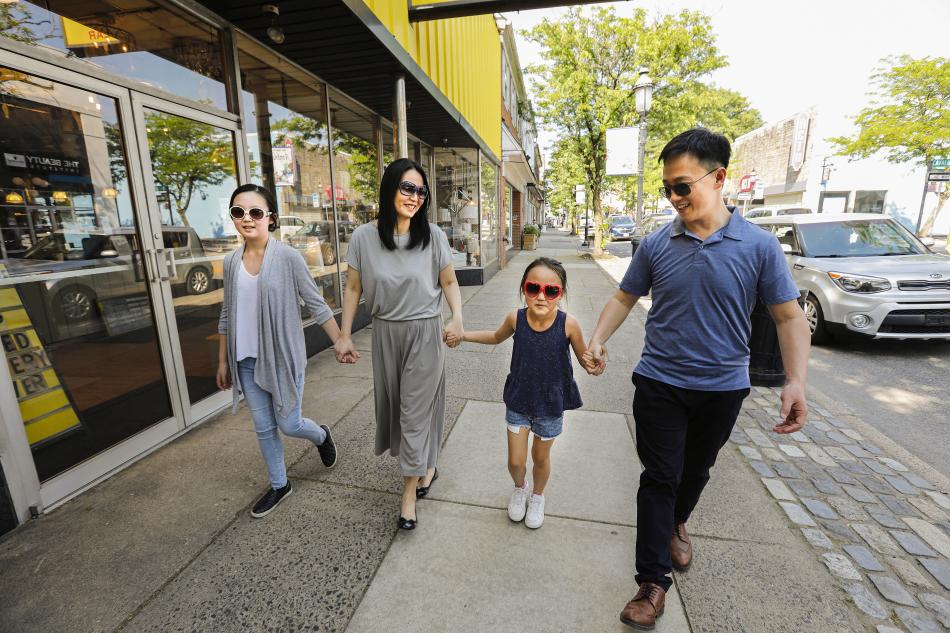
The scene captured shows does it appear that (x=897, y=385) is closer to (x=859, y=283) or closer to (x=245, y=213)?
(x=859, y=283)

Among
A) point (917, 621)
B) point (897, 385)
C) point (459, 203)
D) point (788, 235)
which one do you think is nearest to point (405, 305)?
point (917, 621)

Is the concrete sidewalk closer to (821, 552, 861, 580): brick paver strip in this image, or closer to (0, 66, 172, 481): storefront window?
(821, 552, 861, 580): brick paver strip

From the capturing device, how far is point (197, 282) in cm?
566

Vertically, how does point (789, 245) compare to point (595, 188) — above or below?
A: below

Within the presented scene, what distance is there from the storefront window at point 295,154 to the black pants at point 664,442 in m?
5.01

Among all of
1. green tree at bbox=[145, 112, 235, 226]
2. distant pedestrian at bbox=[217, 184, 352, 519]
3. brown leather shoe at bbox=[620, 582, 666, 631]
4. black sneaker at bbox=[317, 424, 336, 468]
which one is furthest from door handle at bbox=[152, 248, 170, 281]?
brown leather shoe at bbox=[620, 582, 666, 631]

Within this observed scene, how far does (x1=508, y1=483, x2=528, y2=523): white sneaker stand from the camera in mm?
2734

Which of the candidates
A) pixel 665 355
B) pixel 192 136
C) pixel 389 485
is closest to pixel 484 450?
pixel 389 485

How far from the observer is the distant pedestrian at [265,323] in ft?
8.64

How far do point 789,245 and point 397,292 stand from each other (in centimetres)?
698

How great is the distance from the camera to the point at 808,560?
2.43 m

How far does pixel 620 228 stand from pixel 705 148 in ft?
104

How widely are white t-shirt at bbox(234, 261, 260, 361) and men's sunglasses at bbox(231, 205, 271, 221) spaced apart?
0.96ft

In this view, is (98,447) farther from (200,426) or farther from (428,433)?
(428,433)
